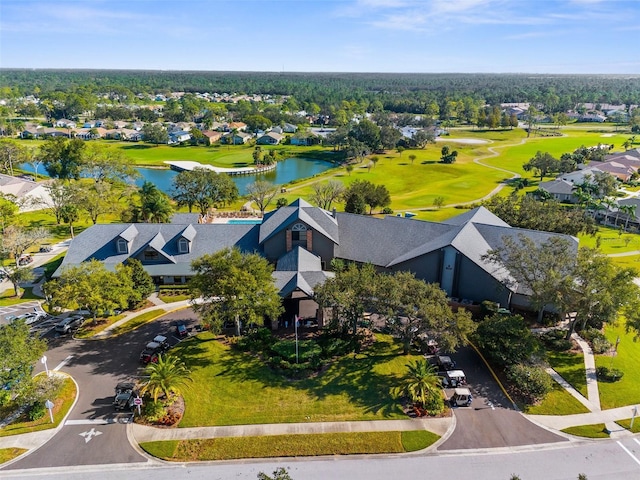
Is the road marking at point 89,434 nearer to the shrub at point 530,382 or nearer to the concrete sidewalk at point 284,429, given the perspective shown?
the concrete sidewalk at point 284,429

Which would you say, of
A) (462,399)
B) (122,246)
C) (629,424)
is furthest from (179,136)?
(629,424)

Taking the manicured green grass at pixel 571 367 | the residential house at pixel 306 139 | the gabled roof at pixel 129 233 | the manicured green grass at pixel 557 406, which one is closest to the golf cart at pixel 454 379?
the manicured green grass at pixel 557 406

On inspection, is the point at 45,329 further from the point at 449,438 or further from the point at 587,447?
the point at 587,447

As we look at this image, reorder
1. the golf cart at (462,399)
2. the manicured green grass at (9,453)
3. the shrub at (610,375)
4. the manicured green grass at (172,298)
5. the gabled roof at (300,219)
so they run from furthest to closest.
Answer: the gabled roof at (300,219) < the manicured green grass at (172,298) < the shrub at (610,375) < the golf cart at (462,399) < the manicured green grass at (9,453)

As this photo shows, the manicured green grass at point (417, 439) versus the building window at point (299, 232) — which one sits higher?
the building window at point (299, 232)

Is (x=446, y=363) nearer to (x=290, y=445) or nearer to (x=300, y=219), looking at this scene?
(x=290, y=445)
